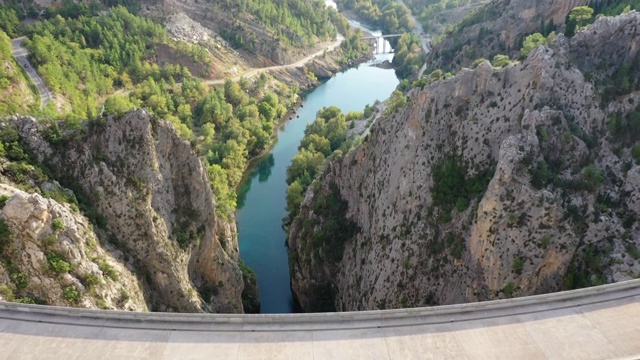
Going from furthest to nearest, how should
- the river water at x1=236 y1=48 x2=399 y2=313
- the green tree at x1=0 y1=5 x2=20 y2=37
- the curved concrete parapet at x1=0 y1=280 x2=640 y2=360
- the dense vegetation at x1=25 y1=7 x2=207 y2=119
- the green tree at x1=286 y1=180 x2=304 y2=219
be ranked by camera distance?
1. the green tree at x1=0 y1=5 x2=20 y2=37
2. the dense vegetation at x1=25 y1=7 x2=207 y2=119
3. the green tree at x1=286 y1=180 x2=304 y2=219
4. the river water at x1=236 y1=48 x2=399 y2=313
5. the curved concrete parapet at x1=0 y1=280 x2=640 y2=360

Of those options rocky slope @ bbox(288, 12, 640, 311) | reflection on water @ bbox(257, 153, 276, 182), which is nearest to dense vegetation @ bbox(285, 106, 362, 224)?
reflection on water @ bbox(257, 153, 276, 182)

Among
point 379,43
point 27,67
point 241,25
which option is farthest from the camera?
point 379,43

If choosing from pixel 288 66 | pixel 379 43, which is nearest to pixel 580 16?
pixel 288 66

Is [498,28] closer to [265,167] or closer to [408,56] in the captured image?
[265,167]

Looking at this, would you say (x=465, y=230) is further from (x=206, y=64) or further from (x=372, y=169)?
(x=206, y=64)

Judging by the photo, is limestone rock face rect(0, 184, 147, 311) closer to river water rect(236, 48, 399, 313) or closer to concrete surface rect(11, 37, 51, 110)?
river water rect(236, 48, 399, 313)

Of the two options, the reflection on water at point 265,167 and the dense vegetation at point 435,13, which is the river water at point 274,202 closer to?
the reflection on water at point 265,167
